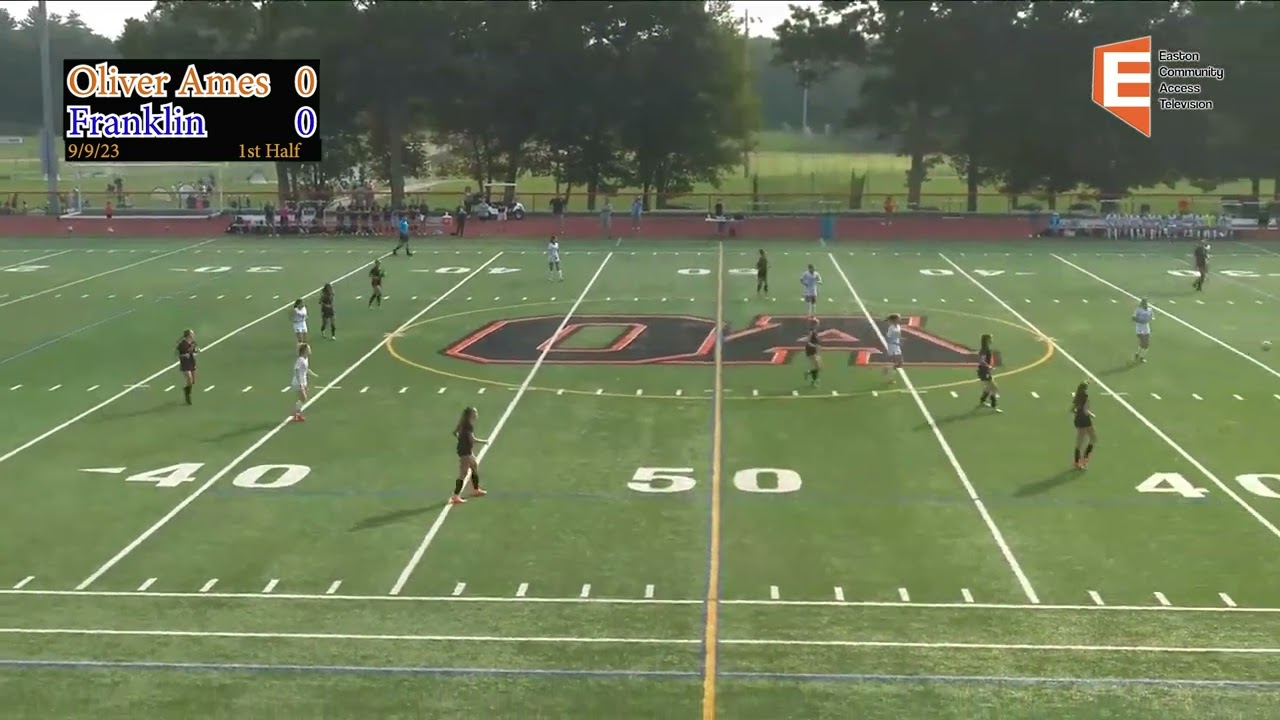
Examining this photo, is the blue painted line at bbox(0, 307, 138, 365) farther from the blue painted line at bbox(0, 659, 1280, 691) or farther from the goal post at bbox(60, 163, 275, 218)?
the goal post at bbox(60, 163, 275, 218)

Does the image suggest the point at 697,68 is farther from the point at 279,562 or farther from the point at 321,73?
the point at 279,562

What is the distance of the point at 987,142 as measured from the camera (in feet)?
275

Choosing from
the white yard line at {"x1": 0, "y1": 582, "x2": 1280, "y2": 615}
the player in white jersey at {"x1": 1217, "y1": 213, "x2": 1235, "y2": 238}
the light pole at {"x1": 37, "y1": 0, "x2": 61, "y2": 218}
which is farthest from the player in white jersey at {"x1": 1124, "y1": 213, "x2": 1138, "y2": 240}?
the white yard line at {"x1": 0, "y1": 582, "x2": 1280, "y2": 615}

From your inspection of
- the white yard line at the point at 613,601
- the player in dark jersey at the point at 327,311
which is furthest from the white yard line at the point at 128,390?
the white yard line at the point at 613,601

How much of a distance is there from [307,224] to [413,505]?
48.6 metres

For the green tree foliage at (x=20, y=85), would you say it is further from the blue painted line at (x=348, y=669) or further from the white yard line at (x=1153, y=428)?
the blue painted line at (x=348, y=669)

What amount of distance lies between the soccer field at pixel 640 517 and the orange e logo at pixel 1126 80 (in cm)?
4100

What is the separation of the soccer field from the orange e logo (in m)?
41.0

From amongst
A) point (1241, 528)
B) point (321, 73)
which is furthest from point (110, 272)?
point (1241, 528)

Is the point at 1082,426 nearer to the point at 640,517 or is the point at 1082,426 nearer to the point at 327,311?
the point at 640,517

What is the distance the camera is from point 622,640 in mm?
17484

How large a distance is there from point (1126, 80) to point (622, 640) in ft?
246

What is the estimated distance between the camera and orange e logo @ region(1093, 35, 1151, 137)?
8269 cm

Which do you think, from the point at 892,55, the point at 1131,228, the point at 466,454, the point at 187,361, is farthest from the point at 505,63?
the point at 466,454
